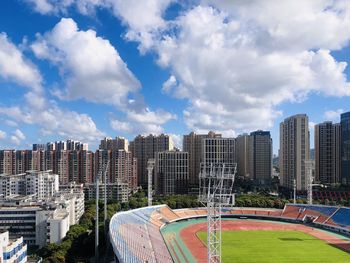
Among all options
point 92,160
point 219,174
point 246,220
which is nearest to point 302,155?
point 246,220

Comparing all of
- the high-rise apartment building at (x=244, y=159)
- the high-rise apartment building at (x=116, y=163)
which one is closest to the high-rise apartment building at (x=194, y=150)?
the high-rise apartment building at (x=116, y=163)

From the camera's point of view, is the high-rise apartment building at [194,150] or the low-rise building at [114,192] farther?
the high-rise apartment building at [194,150]

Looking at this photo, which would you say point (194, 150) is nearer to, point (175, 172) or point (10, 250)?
point (175, 172)

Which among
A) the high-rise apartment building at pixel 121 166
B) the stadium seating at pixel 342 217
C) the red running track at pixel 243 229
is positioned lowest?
the red running track at pixel 243 229

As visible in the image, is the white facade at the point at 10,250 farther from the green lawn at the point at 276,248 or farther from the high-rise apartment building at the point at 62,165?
the high-rise apartment building at the point at 62,165

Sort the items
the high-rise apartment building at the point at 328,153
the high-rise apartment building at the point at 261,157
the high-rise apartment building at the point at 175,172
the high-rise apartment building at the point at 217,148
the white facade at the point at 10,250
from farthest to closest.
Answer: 1. the high-rise apartment building at the point at 261,157
2. the high-rise apartment building at the point at 217,148
3. the high-rise apartment building at the point at 328,153
4. the high-rise apartment building at the point at 175,172
5. the white facade at the point at 10,250

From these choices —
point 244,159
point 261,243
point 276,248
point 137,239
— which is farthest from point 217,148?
point 137,239
